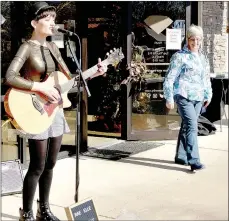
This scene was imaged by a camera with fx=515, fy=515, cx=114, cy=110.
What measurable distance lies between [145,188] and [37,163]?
166 centimetres

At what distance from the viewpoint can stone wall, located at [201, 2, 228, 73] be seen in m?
8.97

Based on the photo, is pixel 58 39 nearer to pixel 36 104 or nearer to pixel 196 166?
pixel 196 166

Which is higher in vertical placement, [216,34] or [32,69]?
[216,34]

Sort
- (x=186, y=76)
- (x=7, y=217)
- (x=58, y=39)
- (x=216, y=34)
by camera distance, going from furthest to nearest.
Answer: (x=216, y=34), (x=58, y=39), (x=186, y=76), (x=7, y=217)

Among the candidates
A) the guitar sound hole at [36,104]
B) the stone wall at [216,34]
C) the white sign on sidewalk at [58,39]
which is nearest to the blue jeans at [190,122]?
the white sign on sidewalk at [58,39]

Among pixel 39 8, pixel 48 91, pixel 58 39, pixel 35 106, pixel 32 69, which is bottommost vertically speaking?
pixel 35 106

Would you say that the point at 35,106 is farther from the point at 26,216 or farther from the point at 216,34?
the point at 216,34

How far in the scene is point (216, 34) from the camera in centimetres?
942

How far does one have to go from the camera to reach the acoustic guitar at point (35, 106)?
3.75 m

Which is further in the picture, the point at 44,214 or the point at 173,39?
the point at 173,39

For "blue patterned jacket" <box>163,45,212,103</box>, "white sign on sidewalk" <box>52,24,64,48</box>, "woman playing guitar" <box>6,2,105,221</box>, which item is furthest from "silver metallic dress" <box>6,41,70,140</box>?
"white sign on sidewalk" <box>52,24,64,48</box>

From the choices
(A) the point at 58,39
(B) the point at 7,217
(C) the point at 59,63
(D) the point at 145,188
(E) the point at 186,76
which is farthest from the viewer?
(A) the point at 58,39

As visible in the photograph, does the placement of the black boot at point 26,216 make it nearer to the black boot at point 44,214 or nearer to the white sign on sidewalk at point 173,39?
the black boot at point 44,214

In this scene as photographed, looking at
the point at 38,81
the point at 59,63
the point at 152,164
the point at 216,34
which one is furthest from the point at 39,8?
the point at 216,34
